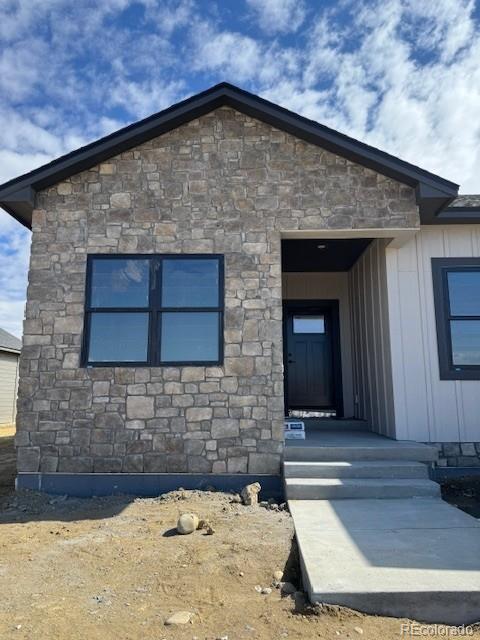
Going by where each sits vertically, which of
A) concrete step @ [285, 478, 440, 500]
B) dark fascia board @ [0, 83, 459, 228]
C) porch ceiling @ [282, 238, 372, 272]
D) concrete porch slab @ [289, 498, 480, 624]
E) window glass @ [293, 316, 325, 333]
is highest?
dark fascia board @ [0, 83, 459, 228]

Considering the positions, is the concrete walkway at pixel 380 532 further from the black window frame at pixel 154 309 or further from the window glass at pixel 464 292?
the window glass at pixel 464 292

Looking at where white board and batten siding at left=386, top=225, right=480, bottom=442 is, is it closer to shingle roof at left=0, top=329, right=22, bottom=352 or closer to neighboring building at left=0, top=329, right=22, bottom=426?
shingle roof at left=0, top=329, right=22, bottom=352

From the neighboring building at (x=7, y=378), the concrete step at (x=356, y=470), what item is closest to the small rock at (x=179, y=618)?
the concrete step at (x=356, y=470)

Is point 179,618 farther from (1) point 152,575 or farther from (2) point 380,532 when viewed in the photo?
(2) point 380,532

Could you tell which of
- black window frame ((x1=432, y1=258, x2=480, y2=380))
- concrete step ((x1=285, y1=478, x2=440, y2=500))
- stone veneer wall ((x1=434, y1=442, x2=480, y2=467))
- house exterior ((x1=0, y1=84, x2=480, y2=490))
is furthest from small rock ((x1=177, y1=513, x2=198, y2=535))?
black window frame ((x1=432, y1=258, x2=480, y2=380))

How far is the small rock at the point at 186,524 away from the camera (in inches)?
159

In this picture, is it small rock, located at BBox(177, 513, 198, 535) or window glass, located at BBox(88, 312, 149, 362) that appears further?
window glass, located at BBox(88, 312, 149, 362)

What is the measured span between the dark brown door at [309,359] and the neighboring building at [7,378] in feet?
39.0

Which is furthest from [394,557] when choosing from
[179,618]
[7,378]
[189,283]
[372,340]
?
[7,378]

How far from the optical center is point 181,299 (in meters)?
5.81

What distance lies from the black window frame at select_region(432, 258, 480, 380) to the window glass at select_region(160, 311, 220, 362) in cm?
315

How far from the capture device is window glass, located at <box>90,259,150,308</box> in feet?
19.1

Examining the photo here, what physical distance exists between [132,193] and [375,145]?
131 inches

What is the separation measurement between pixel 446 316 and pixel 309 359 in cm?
318
